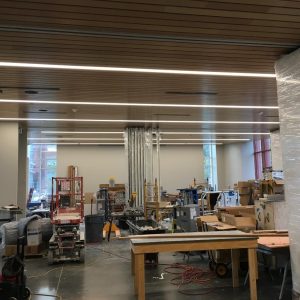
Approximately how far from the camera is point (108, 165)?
1541cm

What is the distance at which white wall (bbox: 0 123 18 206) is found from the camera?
8.68 m

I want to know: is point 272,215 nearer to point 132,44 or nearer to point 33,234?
point 132,44

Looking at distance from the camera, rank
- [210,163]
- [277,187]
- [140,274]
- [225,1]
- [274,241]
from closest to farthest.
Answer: [225,1], [140,274], [274,241], [277,187], [210,163]

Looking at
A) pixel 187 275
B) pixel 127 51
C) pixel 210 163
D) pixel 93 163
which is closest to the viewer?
pixel 127 51

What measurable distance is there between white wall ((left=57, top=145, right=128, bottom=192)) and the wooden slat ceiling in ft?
26.9

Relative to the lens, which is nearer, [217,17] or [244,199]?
[217,17]

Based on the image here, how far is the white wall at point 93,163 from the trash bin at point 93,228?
6291 millimetres

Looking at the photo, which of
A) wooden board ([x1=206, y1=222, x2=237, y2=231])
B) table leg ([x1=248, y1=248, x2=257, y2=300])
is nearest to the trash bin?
wooden board ([x1=206, y1=222, x2=237, y2=231])

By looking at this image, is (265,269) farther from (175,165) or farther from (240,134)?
(175,165)

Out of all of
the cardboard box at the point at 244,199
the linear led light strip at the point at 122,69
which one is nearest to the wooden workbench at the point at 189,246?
the linear led light strip at the point at 122,69

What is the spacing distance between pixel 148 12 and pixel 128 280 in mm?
3934

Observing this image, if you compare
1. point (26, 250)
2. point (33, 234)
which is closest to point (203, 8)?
point (33, 234)

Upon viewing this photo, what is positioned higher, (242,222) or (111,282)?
(242,222)

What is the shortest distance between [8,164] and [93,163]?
21.9 feet
